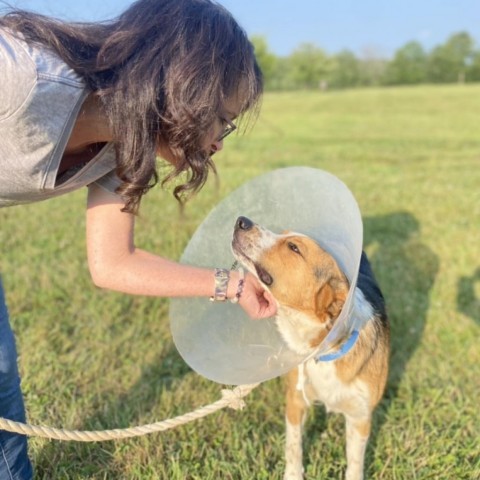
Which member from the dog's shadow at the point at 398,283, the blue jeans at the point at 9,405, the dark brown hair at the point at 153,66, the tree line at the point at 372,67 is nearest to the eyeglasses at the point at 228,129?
the dark brown hair at the point at 153,66

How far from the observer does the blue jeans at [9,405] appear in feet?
7.41

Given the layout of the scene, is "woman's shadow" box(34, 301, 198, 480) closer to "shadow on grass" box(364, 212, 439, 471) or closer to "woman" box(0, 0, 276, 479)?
"woman" box(0, 0, 276, 479)

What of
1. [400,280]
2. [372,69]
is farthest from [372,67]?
[400,280]

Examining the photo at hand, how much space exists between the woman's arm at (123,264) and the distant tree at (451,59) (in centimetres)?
7465

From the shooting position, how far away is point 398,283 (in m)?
5.20

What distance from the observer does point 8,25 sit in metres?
1.86

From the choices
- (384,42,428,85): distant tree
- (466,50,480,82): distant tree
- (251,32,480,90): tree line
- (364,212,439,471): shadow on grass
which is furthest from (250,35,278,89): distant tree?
(364,212,439,471): shadow on grass

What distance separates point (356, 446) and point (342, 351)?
539mm


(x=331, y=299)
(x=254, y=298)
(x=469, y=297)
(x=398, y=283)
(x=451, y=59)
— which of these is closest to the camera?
(x=254, y=298)

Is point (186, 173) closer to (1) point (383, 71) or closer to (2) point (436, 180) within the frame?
(2) point (436, 180)

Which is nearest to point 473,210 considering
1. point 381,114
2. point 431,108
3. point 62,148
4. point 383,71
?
point 62,148

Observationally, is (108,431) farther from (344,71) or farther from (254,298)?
(344,71)

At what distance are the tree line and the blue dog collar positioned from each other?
68.6m

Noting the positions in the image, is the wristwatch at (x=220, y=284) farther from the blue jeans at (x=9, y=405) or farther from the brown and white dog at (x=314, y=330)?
the blue jeans at (x=9, y=405)
